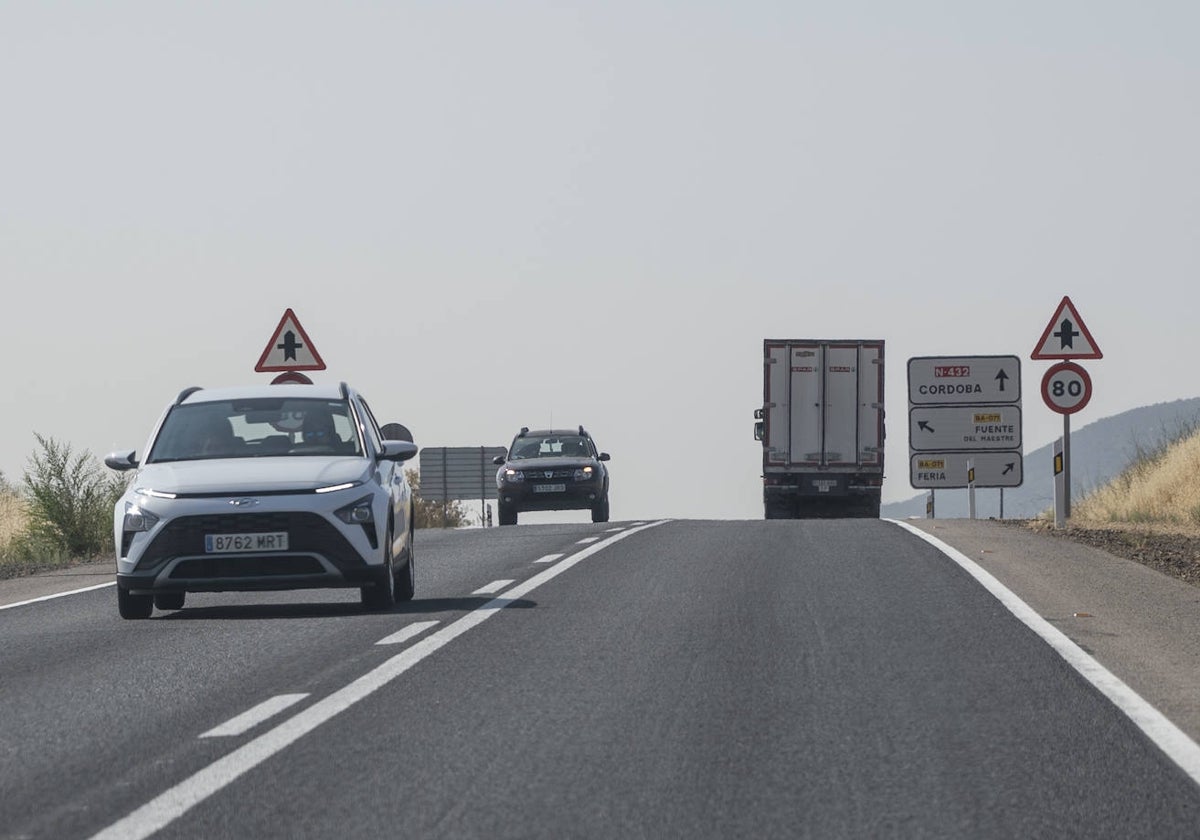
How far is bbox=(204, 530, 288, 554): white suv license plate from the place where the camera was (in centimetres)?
1377

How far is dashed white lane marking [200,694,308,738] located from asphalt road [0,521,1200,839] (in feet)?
0.09

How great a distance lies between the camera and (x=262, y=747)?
8.27 metres

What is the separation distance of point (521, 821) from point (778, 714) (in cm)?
254

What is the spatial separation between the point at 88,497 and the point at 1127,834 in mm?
20903

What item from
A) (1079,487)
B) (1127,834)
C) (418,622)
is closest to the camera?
(1127,834)

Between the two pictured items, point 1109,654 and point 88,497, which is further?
point 88,497

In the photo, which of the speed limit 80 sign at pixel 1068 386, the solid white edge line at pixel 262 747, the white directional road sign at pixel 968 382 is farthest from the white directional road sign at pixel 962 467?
the solid white edge line at pixel 262 747

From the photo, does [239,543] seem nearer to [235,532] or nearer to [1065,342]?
[235,532]

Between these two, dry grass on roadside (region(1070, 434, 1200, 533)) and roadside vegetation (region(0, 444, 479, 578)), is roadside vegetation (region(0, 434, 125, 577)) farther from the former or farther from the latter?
dry grass on roadside (region(1070, 434, 1200, 533))

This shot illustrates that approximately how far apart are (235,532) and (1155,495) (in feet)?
59.4

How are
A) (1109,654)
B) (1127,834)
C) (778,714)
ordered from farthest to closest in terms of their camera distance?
(1109,654) → (778,714) → (1127,834)

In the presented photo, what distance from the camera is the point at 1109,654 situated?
11484 mm

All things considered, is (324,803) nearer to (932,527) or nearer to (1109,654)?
(1109,654)

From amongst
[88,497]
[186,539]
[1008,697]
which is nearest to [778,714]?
[1008,697]
